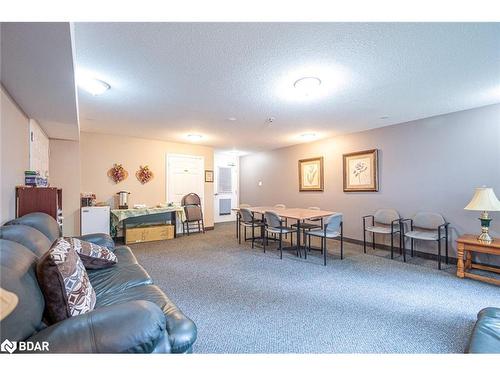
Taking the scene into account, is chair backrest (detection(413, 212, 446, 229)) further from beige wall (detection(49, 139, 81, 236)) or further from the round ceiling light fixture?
beige wall (detection(49, 139, 81, 236))

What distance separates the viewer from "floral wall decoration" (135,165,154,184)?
552 cm

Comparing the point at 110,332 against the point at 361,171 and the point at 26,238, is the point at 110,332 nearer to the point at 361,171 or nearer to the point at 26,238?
the point at 26,238

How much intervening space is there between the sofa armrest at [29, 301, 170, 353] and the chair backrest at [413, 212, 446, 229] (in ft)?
13.8

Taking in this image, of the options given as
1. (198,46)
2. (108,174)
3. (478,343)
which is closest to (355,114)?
(198,46)

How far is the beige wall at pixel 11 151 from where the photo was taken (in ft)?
6.88

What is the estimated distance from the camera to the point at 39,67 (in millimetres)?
1757

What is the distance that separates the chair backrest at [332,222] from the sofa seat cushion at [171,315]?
106 inches

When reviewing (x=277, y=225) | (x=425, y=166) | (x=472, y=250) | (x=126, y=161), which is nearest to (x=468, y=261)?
(x=472, y=250)

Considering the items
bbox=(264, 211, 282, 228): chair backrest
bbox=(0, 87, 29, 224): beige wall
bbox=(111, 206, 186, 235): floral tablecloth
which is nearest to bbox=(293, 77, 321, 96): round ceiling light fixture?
bbox=(264, 211, 282, 228): chair backrest

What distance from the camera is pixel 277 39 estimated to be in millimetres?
1838

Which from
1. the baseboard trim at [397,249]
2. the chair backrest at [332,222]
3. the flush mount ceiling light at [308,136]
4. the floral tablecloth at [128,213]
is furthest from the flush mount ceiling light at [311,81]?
the floral tablecloth at [128,213]

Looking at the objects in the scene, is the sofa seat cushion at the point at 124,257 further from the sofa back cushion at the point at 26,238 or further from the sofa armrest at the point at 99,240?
the sofa back cushion at the point at 26,238

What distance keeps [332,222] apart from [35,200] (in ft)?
12.5
